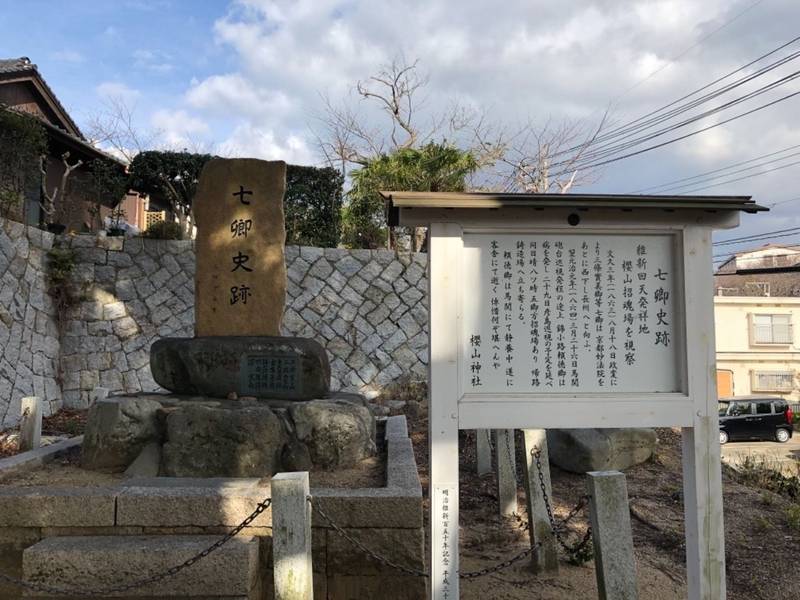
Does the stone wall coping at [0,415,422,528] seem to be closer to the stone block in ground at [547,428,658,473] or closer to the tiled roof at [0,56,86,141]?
the stone block in ground at [547,428,658,473]

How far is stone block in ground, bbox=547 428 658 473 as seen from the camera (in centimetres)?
709

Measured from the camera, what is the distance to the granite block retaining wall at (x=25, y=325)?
8.71m

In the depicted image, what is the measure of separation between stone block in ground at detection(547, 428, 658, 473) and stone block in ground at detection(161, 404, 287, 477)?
4.31 metres

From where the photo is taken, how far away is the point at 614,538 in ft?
8.73

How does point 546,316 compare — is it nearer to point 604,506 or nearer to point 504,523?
point 604,506

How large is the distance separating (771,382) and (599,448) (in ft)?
63.0

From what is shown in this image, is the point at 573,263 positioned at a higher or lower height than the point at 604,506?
higher

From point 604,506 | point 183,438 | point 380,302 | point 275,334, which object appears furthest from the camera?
point 380,302

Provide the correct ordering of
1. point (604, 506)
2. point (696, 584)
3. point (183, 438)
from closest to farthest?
point (604, 506)
point (696, 584)
point (183, 438)

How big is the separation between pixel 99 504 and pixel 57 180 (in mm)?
11958

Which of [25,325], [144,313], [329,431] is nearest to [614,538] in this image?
[329,431]

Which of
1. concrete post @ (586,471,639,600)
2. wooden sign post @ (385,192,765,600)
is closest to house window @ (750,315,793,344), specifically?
wooden sign post @ (385,192,765,600)

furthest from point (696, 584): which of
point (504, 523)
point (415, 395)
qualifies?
point (415, 395)

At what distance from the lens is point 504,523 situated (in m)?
5.92
